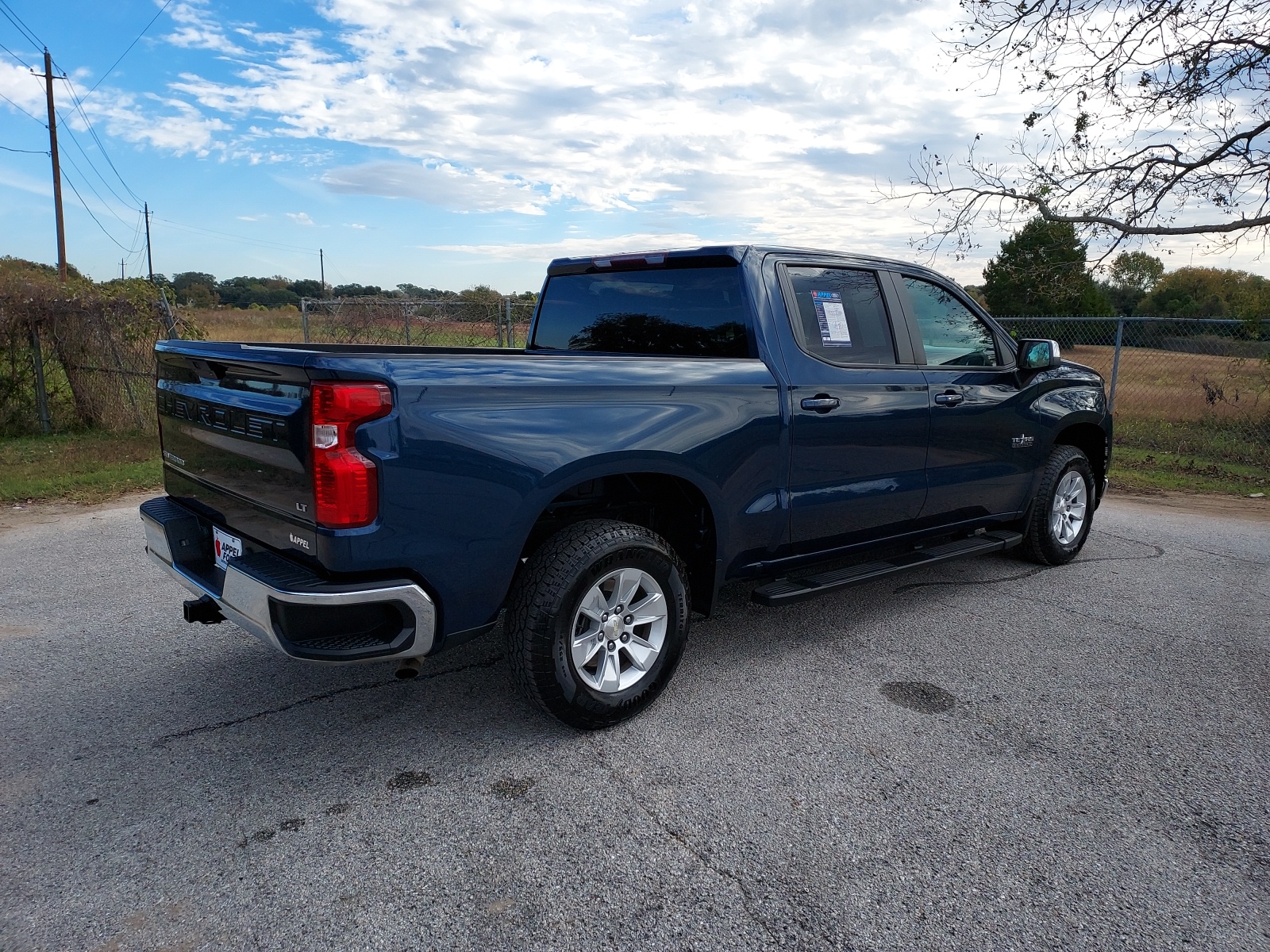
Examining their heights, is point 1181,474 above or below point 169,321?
below

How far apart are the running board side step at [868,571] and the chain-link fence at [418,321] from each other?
35.3ft

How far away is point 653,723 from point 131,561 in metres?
4.08

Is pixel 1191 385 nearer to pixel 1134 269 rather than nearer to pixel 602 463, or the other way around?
pixel 1134 269

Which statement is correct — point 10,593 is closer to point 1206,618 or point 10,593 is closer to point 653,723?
point 653,723

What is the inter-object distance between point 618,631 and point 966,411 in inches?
98.2

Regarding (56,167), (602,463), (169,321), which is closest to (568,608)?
(602,463)

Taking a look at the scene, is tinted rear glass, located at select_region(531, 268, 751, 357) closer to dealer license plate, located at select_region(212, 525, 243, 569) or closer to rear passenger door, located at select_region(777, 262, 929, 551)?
rear passenger door, located at select_region(777, 262, 929, 551)

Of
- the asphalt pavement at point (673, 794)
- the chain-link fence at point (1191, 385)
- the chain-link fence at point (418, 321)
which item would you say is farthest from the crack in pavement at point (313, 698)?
the chain-link fence at point (418, 321)

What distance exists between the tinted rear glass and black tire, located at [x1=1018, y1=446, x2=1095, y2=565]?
271cm

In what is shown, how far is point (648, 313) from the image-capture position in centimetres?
419

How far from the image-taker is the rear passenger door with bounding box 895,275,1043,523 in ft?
14.9

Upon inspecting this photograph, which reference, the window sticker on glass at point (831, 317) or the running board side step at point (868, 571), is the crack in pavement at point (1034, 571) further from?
the window sticker on glass at point (831, 317)

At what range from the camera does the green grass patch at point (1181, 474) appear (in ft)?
29.3

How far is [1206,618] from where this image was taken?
15.5 ft
